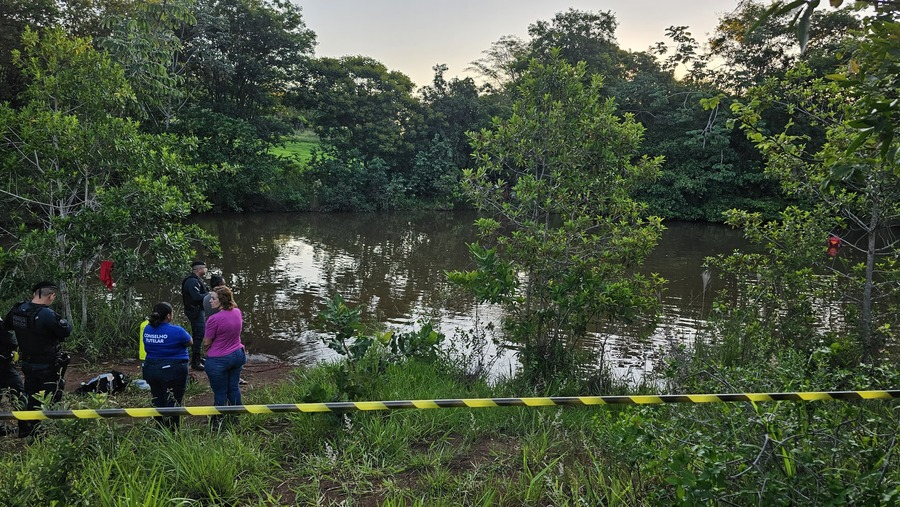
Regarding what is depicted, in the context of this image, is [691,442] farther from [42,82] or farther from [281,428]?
[42,82]

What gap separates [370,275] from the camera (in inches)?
620

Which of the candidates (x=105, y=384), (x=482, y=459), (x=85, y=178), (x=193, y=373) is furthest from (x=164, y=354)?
(x=85, y=178)

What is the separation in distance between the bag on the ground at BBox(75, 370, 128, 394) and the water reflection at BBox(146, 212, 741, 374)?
289cm

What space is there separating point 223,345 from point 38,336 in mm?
1751

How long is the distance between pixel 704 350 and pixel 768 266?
5.21 feet

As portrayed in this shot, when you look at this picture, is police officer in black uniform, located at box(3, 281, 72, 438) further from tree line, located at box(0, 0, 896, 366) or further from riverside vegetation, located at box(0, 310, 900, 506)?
tree line, located at box(0, 0, 896, 366)

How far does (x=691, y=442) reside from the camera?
9.30ft

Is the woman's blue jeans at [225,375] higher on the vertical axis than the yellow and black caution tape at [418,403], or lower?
lower

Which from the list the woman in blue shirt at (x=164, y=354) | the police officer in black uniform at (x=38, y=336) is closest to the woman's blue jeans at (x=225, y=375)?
the woman in blue shirt at (x=164, y=354)

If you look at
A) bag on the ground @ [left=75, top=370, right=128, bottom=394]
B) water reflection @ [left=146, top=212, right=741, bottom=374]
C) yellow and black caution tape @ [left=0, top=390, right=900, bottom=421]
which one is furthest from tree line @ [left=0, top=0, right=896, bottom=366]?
water reflection @ [left=146, top=212, right=741, bottom=374]

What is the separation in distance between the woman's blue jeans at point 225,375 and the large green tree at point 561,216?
2422 mm

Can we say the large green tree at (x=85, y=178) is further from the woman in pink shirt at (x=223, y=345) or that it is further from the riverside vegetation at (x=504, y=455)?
the riverside vegetation at (x=504, y=455)

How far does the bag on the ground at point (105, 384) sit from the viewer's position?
5996 millimetres

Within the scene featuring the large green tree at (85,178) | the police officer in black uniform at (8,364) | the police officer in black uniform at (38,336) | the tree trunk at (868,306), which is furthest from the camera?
the large green tree at (85,178)
